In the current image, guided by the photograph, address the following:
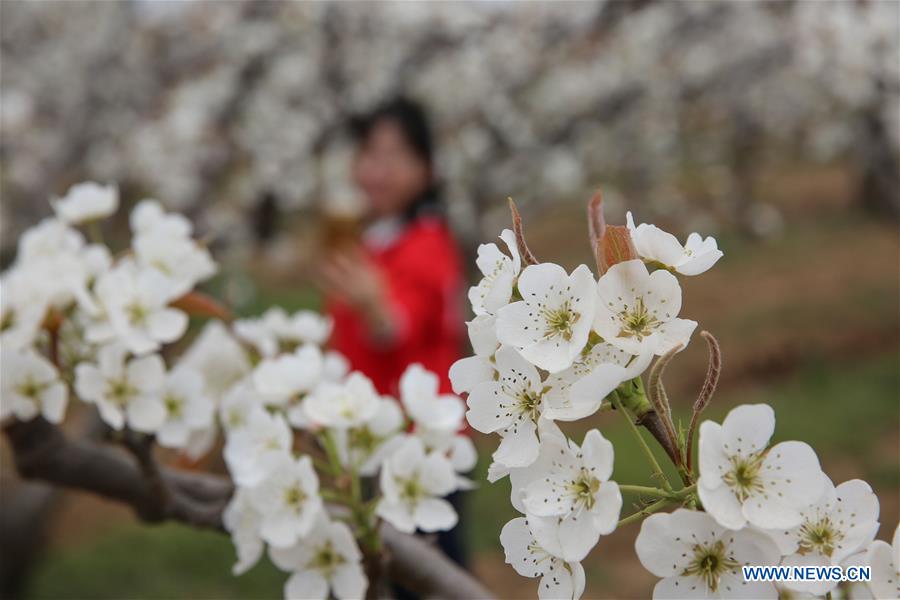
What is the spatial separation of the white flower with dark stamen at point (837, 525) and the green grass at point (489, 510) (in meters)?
2.87

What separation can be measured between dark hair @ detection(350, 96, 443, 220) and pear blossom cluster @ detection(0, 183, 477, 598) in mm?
1853

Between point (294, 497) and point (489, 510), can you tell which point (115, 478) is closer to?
point (294, 497)

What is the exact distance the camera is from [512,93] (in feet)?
20.1

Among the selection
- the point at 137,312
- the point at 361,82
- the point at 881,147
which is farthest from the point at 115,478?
the point at 361,82

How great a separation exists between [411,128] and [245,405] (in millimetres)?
2049

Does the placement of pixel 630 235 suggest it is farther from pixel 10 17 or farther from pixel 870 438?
pixel 10 17

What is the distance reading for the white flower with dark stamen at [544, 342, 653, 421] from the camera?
0.69 m

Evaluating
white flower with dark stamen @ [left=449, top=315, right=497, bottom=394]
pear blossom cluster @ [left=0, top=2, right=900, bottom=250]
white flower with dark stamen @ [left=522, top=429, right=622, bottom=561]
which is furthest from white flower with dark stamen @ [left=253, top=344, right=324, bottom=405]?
pear blossom cluster @ [left=0, top=2, right=900, bottom=250]

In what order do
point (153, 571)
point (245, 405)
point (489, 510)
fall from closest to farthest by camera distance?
point (245, 405) < point (153, 571) < point (489, 510)

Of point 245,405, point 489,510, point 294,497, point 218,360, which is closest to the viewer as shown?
point 294,497

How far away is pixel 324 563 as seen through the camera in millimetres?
1043

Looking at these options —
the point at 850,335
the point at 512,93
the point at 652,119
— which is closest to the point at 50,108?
the point at 512,93

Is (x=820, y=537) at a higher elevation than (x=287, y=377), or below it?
below

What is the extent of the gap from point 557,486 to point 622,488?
7 cm
